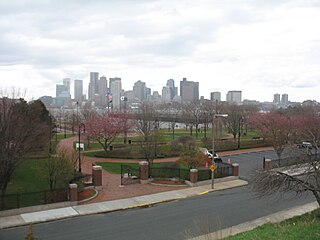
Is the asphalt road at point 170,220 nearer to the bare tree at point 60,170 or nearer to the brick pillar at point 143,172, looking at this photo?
the bare tree at point 60,170

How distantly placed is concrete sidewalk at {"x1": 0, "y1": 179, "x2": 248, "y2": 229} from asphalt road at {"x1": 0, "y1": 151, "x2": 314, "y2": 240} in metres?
0.61

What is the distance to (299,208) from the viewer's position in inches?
907

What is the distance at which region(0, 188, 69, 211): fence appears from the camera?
2209 centimetres

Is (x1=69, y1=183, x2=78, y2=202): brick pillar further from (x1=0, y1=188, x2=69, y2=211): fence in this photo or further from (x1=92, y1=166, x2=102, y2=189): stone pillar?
(x1=92, y1=166, x2=102, y2=189): stone pillar

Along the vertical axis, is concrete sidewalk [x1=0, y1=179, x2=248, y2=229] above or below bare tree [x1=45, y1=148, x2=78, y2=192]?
below

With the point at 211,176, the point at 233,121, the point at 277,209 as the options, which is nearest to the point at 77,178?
the point at 211,176

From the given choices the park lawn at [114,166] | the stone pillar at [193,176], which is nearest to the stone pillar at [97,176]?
the park lawn at [114,166]

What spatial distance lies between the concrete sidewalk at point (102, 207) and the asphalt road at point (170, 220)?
61 centimetres

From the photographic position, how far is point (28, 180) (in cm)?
2941

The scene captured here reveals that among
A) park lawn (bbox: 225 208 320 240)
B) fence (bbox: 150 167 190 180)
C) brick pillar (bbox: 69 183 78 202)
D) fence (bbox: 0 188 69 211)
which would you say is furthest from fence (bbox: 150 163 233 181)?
park lawn (bbox: 225 208 320 240)

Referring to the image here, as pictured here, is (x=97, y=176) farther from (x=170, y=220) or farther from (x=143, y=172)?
(x=170, y=220)

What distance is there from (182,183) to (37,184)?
39.0ft

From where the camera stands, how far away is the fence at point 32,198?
22094 mm

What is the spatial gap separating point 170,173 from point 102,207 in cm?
992
